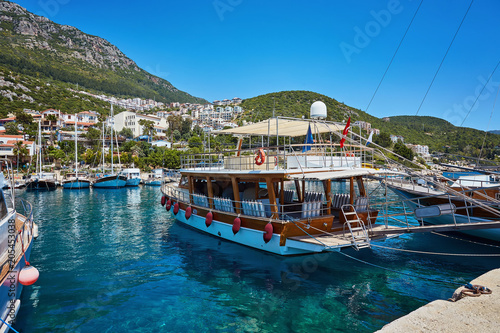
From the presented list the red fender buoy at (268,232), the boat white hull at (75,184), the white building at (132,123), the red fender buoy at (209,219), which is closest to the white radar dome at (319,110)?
the red fender buoy at (268,232)

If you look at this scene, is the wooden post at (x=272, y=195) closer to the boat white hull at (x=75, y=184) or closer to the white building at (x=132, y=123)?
the boat white hull at (x=75, y=184)

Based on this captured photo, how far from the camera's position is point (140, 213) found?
78.3ft

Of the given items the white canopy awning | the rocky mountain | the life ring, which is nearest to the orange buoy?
the life ring

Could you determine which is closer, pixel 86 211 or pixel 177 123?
pixel 86 211

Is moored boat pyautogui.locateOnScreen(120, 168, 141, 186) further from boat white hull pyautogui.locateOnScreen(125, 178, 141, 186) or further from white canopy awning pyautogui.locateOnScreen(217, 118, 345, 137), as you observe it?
white canopy awning pyautogui.locateOnScreen(217, 118, 345, 137)

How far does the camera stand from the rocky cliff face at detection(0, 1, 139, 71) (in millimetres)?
154137

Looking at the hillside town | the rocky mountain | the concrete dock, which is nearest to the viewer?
the concrete dock

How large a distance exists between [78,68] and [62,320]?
188216 mm

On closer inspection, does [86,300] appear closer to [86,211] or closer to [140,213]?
[140,213]

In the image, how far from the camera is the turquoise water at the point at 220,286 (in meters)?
7.41

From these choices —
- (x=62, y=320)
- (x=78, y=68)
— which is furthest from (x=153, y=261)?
(x=78, y=68)

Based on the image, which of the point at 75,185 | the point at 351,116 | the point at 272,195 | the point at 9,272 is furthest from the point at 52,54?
the point at 9,272

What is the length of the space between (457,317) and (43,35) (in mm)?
218076

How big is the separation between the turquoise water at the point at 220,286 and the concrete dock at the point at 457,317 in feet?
5.02
